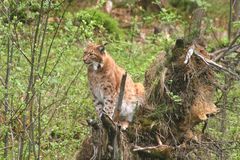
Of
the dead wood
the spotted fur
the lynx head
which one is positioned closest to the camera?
the dead wood

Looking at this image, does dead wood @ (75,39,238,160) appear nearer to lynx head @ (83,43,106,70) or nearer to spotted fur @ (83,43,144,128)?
spotted fur @ (83,43,144,128)

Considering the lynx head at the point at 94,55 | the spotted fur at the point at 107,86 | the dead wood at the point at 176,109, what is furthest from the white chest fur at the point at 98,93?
the dead wood at the point at 176,109

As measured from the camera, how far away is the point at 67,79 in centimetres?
1055

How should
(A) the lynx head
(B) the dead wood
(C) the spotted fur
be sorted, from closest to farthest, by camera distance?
1. (B) the dead wood
2. (C) the spotted fur
3. (A) the lynx head

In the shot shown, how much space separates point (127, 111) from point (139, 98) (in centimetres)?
26

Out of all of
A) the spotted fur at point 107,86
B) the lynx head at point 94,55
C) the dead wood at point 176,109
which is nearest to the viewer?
the dead wood at point 176,109

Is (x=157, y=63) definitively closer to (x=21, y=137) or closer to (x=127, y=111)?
(x=127, y=111)

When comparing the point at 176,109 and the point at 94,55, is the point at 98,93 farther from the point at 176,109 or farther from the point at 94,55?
the point at 176,109

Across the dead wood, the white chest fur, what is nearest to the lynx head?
the white chest fur

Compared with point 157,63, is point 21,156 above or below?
below

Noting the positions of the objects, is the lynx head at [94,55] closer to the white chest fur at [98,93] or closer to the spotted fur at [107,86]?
the spotted fur at [107,86]

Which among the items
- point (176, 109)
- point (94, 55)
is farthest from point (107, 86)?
point (176, 109)

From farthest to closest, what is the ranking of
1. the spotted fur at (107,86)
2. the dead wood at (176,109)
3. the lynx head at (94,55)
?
1. the lynx head at (94,55)
2. the spotted fur at (107,86)
3. the dead wood at (176,109)

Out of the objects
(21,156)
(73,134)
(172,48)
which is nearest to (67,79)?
(73,134)
